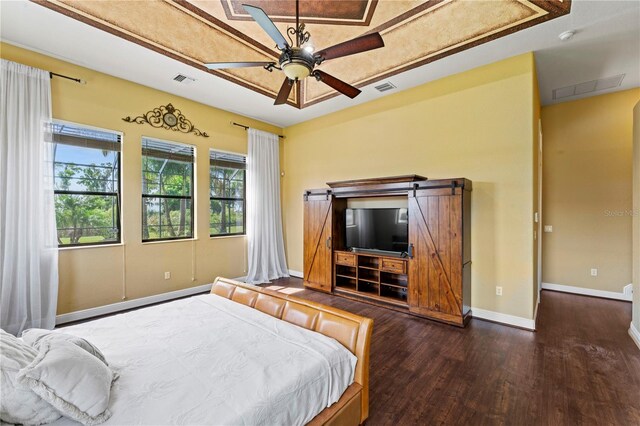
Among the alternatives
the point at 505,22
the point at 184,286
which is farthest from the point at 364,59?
the point at 184,286

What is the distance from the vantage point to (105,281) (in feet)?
12.6

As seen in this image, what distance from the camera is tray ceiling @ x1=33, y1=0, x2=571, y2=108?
2.89 m

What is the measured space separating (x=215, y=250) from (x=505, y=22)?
5343 millimetres

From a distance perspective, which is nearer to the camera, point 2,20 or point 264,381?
point 264,381

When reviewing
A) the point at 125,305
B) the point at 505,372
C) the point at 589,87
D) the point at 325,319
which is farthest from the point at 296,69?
the point at 589,87

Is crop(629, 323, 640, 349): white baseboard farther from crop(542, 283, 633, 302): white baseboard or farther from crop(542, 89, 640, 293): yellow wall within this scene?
crop(542, 89, 640, 293): yellow wall

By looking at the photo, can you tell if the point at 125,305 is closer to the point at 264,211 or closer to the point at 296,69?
the point at 264,211

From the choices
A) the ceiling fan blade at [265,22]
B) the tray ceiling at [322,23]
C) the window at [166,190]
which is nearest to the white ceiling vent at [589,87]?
the tray ceiling at [322,23]

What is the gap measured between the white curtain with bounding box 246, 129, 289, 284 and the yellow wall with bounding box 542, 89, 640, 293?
5238 mm

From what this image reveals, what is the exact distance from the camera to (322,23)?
3520 millimetres

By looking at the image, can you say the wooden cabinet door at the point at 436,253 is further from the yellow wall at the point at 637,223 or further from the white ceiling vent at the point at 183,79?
the white ceiling vent at the point at 183,79

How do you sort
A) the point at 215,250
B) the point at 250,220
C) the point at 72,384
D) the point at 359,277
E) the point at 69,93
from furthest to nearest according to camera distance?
the point at 250,220
the point at 215,250
the point at 359,277
the point at 69,93
the point at 72,384

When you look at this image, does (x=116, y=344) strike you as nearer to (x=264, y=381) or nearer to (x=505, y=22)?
(x=264, y=381)

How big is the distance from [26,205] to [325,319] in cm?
382
